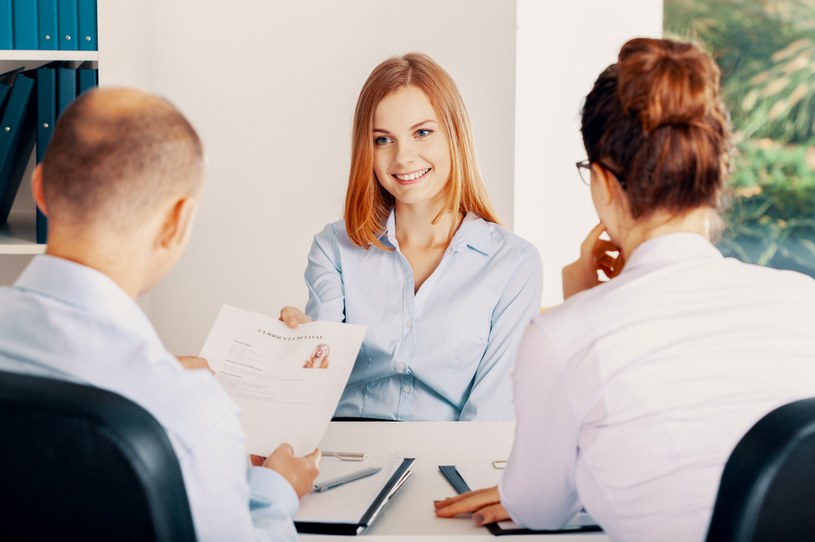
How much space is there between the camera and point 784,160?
170 inches

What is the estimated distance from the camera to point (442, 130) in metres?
2.30

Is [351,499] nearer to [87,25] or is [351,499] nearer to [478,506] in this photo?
[478,506]

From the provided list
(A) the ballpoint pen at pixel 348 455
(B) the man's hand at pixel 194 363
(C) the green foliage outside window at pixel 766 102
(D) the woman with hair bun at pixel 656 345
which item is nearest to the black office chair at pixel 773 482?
(D) the woman with hair bun at pixel 656 345

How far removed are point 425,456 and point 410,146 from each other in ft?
2.93

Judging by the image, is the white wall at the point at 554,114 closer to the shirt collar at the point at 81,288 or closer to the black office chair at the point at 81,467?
the shirt collar at the point at 81,288

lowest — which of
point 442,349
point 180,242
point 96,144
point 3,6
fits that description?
point 442,349

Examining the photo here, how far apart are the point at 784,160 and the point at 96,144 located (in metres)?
3.88

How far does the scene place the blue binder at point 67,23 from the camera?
2.85 m

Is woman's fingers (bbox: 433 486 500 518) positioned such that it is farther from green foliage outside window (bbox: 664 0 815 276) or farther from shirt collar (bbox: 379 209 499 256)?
green foliage outside window (bbox: 664 0 815 276)

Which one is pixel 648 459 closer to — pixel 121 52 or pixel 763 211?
pixel 121 52

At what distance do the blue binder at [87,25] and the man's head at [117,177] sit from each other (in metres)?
1.91

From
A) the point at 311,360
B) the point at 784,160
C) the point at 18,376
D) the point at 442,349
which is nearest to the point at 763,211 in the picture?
the point at 784,160

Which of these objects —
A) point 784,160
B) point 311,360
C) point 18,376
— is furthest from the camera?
point 784,160

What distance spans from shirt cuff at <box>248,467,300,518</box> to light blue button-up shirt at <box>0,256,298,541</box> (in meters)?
0.15
